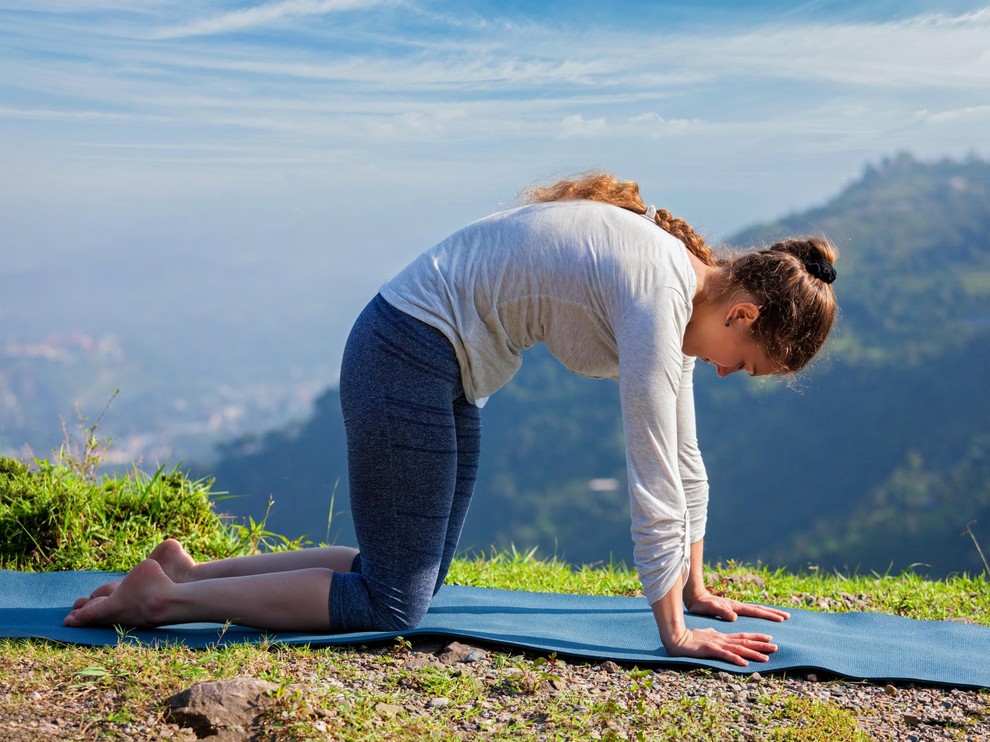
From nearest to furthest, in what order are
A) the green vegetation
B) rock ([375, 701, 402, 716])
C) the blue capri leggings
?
rock ([375, 701, 402, 716]), the blue capri leggings, the green vegetation

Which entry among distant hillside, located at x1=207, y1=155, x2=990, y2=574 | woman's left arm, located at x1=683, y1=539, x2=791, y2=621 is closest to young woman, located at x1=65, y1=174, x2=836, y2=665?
woman's left arm, located at x1=683, y1=539, x2=791, y2=621

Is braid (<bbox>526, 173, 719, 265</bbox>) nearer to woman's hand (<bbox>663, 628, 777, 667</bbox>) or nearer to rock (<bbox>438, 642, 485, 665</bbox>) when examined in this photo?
woman's hand (<bbox>663, 628, 777, 667</bbox>)

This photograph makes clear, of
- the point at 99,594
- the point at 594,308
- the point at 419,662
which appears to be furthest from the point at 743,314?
the point at 99,594

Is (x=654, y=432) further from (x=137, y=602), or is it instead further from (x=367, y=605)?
(x=137, y=602)

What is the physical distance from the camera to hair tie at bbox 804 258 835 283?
2445mm

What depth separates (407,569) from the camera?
2.60 meters

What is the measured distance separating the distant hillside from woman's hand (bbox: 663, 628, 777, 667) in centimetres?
2769

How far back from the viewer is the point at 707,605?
3047mm

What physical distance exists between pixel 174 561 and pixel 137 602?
8.1 inches

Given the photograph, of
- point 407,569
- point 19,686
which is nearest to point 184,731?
point 19,686

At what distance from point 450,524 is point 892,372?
4071cm

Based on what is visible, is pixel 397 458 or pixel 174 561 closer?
pixel 397 458

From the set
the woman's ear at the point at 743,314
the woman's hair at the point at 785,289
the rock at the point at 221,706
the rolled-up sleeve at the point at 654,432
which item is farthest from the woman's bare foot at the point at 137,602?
the woman's ear at the point at 743,314

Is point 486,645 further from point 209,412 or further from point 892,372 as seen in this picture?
point 892,372
